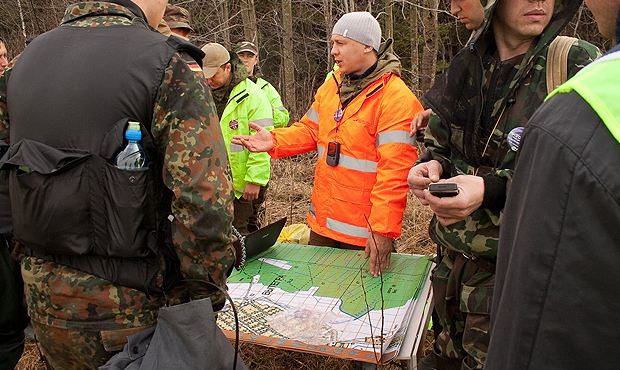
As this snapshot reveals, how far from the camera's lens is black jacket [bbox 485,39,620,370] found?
0.71 m

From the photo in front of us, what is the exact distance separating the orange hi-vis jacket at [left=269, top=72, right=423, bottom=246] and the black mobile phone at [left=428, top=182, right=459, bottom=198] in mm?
A: 1134

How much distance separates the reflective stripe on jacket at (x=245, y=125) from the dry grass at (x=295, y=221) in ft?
4.33

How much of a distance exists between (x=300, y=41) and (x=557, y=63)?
1444 cm

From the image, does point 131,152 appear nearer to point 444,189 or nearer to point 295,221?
point 444,189

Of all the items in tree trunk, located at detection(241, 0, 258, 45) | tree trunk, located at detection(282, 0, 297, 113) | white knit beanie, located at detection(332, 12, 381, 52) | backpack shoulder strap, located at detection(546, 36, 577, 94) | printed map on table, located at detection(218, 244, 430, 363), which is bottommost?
tree trunk, located at detection(282, 0, 297, 113)

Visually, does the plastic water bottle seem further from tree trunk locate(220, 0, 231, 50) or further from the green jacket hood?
tree trunk locate(220, 0, 231, 50)

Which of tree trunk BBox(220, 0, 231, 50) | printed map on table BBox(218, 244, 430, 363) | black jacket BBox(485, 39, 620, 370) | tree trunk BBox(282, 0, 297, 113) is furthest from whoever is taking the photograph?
tree trunk BBox(220, 0, 231, 50)

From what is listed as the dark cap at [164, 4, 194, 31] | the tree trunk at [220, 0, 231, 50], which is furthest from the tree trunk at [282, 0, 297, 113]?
the dark cap at [164, 4, 194, 31]

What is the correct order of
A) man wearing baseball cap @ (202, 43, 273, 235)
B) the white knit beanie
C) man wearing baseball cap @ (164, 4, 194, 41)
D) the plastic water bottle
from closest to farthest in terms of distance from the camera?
the plastic water bottle
the white knit beanie
man wearing baseball cap @ (202, 43, 273, 235)
man wearing baseball cap @ (164, 4, 194, 41)

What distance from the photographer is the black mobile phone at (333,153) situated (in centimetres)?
334

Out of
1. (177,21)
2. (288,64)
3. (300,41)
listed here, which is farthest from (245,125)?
(300,41)

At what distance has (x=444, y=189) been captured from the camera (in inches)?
74.0

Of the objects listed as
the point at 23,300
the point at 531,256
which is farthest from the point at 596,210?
the point at 23,300

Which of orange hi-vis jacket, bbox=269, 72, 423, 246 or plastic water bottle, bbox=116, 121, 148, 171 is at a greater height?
plastic water bottle, bbox=116, 121, 148, 171
